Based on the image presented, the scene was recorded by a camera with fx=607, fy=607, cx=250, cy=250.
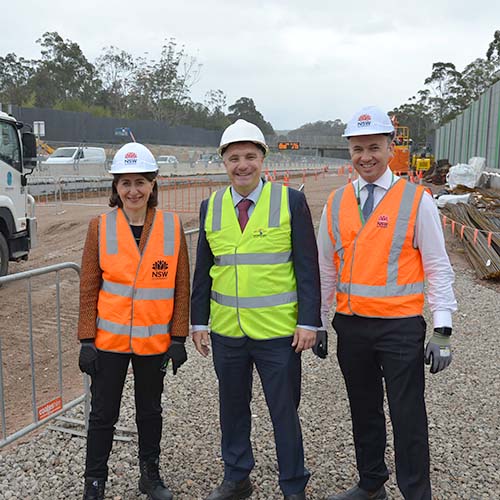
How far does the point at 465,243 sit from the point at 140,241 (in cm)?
1119

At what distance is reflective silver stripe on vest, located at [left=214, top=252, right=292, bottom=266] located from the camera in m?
3.26

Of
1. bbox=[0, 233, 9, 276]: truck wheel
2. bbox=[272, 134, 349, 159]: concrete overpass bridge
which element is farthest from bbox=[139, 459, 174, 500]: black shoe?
bbox=[272, 134, 349, 159]: concrete overpass bridge

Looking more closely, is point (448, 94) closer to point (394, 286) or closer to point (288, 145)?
point (288, 145)

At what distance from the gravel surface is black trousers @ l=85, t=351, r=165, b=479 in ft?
1.33

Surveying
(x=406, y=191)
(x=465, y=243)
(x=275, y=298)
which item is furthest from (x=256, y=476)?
(x=465, y=243)

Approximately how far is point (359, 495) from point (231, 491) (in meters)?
0.75

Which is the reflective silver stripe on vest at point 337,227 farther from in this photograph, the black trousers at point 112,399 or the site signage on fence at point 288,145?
the site signage on fence at point 288,145

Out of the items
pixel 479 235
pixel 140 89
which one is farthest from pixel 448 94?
pixel 479 235

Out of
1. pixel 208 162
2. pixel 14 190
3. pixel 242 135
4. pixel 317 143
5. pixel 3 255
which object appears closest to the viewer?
pixel 242 135

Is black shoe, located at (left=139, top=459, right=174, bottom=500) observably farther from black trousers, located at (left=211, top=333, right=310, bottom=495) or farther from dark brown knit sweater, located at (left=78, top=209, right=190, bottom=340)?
dark brown knit sweater, located at (left=78, top=209, right=190, bottom=340)

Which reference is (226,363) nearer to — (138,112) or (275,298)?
(275,298)

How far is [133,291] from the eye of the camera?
11.1ft

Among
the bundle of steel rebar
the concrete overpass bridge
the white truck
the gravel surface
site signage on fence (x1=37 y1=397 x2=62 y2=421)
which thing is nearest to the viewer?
the gravel surface

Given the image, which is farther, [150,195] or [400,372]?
[150,195]
